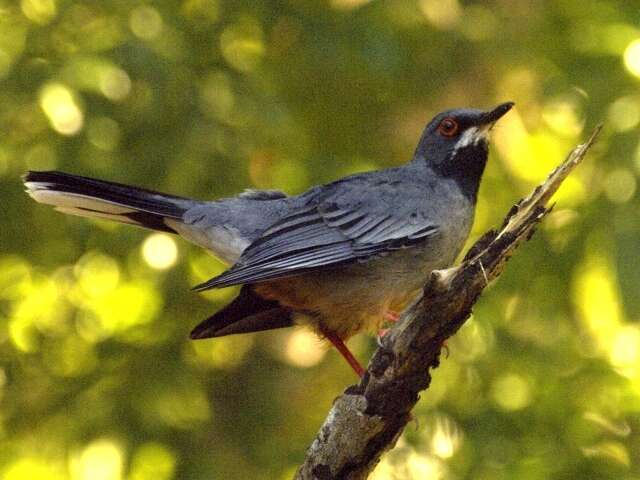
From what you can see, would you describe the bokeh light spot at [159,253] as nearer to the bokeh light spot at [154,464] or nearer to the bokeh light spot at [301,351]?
the bokeh light spot at [154,464]

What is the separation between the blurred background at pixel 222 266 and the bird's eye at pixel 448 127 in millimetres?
622

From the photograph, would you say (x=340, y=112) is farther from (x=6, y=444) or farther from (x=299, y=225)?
(x=6, y=444)

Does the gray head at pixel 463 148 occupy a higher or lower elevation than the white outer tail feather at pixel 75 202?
lower

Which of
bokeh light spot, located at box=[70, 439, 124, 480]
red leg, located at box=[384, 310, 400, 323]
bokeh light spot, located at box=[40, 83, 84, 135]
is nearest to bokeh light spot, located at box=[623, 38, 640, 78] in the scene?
red leg, located at box=[384, 310, 400, 323]

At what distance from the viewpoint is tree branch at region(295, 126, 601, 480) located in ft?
12.5

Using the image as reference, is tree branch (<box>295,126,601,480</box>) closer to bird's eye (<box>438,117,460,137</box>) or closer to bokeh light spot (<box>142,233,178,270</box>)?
bird's eye (<box>438,117,460,137</box>)

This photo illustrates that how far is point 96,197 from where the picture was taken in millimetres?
5238

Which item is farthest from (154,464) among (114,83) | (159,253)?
(114,83)

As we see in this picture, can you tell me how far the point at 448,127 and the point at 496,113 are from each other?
15.7 inches

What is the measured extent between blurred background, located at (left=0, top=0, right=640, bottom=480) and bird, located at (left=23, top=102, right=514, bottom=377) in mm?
588

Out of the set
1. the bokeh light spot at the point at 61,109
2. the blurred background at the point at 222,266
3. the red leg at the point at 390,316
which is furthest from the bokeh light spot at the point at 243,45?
the red leg at the point at 390,316

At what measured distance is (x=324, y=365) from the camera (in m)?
6.93

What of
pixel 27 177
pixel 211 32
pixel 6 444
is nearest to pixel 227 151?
pixel 211 32

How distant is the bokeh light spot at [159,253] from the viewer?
6086mm
